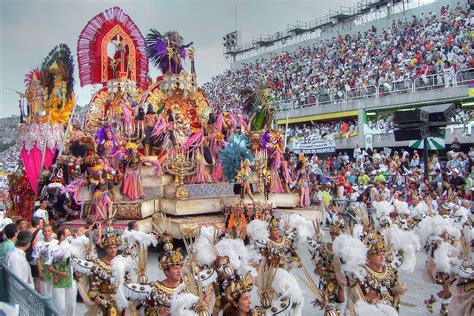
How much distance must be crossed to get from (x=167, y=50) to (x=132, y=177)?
15.5 feet

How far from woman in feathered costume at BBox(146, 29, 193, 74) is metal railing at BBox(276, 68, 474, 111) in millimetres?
11017

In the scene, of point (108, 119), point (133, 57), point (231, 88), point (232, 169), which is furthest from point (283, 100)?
point (232, 169)

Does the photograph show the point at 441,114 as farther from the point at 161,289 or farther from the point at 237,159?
the point at 161,289

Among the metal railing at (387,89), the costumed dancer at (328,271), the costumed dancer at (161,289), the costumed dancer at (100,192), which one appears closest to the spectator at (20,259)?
the costumed dancer at (161,289)

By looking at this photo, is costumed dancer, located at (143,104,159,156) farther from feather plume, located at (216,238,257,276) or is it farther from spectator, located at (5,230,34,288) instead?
feather plume, located at (216,238,257,276)

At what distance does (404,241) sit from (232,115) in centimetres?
769

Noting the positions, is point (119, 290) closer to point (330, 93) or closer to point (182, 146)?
point (182, 146)

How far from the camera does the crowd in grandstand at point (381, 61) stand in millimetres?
20859

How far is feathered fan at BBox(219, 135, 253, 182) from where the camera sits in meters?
9.57

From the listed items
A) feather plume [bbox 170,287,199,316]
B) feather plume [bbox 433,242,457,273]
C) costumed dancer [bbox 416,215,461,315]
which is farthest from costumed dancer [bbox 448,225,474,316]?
feather plume [bbox 170,287,199,316]

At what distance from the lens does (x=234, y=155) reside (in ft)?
31.4

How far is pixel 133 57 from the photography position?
15141mm

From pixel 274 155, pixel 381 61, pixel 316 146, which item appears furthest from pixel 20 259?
pixel 381 61

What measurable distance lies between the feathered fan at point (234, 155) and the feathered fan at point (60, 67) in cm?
529
